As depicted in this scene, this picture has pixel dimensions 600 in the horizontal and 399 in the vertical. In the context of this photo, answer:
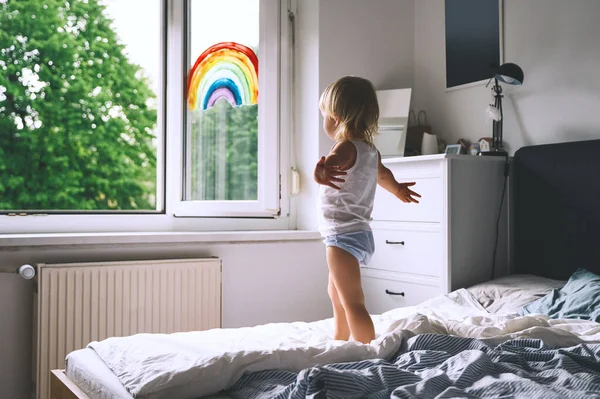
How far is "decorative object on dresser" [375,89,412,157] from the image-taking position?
308 cm

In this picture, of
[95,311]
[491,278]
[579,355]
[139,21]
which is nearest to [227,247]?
[95,311]

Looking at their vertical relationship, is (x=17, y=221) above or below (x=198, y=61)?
below

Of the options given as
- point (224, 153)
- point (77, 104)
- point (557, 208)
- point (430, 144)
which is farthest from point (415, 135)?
point (77, 104)

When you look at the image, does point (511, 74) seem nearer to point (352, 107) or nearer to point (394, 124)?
point (394, 124)

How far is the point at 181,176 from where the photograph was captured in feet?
9.87

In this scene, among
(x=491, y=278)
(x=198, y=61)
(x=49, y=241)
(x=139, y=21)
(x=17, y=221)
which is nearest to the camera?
(x=49, y=241)

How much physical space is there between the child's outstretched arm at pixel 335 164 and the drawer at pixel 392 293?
93 cm

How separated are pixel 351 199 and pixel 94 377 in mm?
949

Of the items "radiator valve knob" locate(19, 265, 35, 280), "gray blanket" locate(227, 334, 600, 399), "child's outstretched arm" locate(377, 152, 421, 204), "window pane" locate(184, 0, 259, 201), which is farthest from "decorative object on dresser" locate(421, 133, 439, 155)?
"radiator valve knob" locate(19, 265, 35, 280)

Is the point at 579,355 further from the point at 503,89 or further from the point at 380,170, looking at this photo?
the point at 503,89

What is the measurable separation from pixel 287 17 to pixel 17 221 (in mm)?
1678

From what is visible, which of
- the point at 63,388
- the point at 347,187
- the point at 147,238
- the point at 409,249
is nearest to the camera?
the point at 63,388

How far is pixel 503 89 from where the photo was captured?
297 cm

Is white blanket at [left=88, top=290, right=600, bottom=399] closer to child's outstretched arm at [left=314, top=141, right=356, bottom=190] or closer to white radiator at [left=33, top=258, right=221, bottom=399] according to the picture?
child's outstretched arm at [left=314, top=141, right=356, bottom=190]
